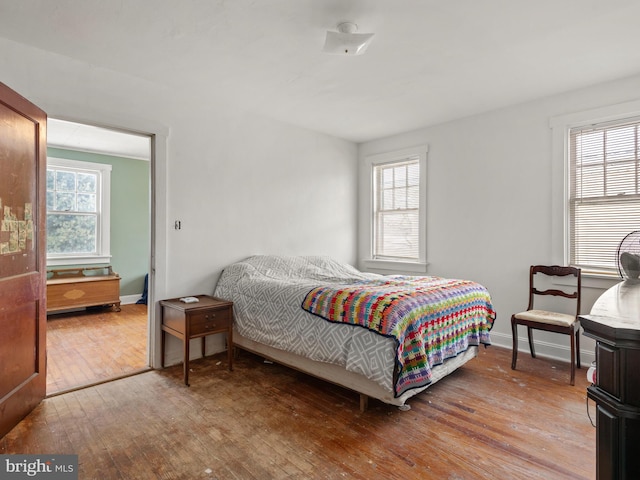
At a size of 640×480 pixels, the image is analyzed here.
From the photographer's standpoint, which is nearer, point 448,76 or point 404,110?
point 448,76

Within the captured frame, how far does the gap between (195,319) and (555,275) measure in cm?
325

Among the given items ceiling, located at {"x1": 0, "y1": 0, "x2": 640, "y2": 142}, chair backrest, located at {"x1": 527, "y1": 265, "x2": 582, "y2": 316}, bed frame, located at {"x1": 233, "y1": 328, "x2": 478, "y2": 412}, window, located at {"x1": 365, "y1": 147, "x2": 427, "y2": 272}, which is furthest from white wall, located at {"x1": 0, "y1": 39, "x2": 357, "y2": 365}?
chair backrest, located at {"x1": 527, "y1": 265, "x2": 582, "y2": 316}

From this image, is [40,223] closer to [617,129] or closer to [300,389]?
[300,389]

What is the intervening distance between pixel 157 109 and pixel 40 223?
1.38 meters

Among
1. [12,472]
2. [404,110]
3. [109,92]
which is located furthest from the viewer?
[404,110]

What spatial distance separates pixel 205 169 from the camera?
11.8ft

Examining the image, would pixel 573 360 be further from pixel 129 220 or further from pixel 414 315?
pixel 129 220


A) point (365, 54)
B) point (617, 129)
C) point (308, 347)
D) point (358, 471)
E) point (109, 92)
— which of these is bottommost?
point (358, 471)

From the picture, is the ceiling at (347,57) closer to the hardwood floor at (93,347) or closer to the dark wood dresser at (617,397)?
the dark wood dresser at (617,397)

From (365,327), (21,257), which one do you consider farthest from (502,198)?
(21,257)

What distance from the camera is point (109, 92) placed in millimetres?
2990

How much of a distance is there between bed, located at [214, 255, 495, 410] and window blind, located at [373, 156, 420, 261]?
1516 millimetres

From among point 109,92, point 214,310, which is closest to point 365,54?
point 109,92

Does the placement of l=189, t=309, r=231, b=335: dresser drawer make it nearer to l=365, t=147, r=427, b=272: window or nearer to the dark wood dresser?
l=365, t=147, r=427, b=272: window
